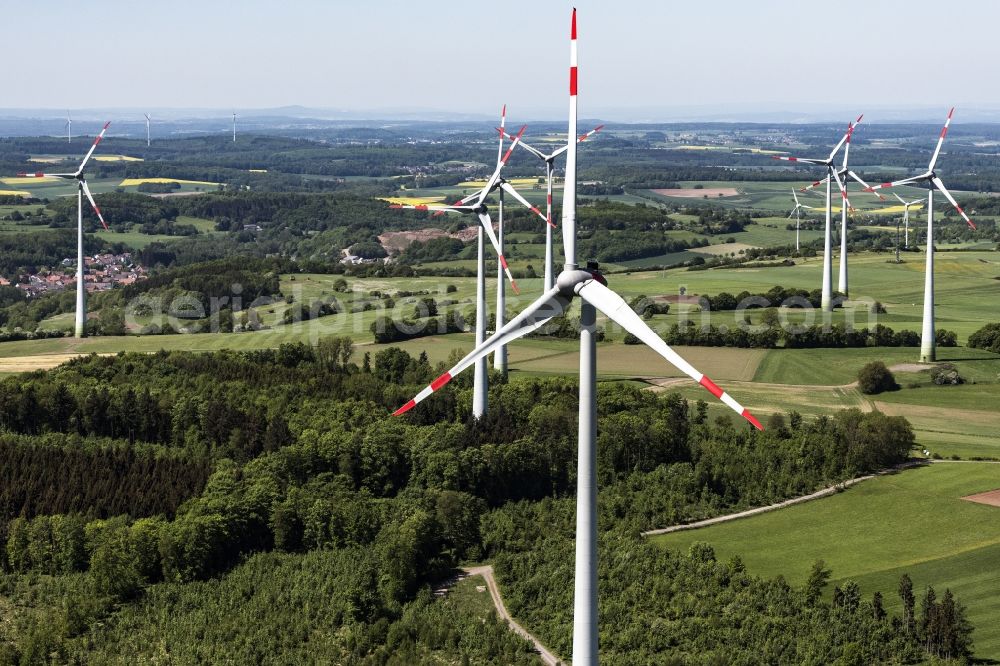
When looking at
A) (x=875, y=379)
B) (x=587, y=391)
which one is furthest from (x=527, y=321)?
(x=875, y=379)

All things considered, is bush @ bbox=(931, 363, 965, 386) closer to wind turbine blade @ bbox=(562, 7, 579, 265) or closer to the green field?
the green field

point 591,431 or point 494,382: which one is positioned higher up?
point 591,431

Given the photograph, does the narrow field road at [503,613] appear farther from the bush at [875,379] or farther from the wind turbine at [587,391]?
the bush at [875,379]

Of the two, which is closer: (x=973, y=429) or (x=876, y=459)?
(x=876, y=459)

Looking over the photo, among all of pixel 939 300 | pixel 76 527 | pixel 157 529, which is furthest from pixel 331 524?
pixel 939 300

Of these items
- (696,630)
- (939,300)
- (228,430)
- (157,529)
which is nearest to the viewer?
(696,630)

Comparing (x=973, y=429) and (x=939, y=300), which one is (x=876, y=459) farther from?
(x=939, y=300)

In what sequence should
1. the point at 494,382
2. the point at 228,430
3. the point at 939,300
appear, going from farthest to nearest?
the point at 939,300, the point at 494,382, the point at 228,430

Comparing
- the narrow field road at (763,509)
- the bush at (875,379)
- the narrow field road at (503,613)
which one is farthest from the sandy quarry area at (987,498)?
the bush at (875,379)
